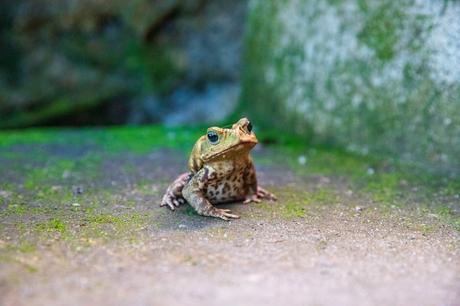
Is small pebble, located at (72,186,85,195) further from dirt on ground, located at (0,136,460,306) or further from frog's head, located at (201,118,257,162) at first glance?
frog's head, located at (201,118,257,162)

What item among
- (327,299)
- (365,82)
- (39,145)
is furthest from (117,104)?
(327,299)

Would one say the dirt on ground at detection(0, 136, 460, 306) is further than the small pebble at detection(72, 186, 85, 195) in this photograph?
No

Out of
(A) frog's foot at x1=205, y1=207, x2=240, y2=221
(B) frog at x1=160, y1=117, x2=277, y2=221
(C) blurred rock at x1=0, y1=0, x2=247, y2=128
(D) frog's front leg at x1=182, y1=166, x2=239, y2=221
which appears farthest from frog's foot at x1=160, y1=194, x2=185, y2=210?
(C) blurred rock at x1=0, y1=0, x2=247, y2=128

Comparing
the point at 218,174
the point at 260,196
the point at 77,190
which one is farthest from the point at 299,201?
the point at 77,190

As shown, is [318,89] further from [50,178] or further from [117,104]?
[117,104]

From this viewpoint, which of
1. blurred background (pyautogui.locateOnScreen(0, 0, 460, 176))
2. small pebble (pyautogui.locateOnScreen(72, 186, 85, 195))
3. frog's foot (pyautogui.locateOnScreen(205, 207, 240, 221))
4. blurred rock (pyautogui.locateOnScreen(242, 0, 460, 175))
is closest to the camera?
frog's foot (pyautogui.locateOnScreen(205, 207, 240, 221))

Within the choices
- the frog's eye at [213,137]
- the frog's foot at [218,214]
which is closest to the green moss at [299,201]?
the frog's foot at [218,214]
